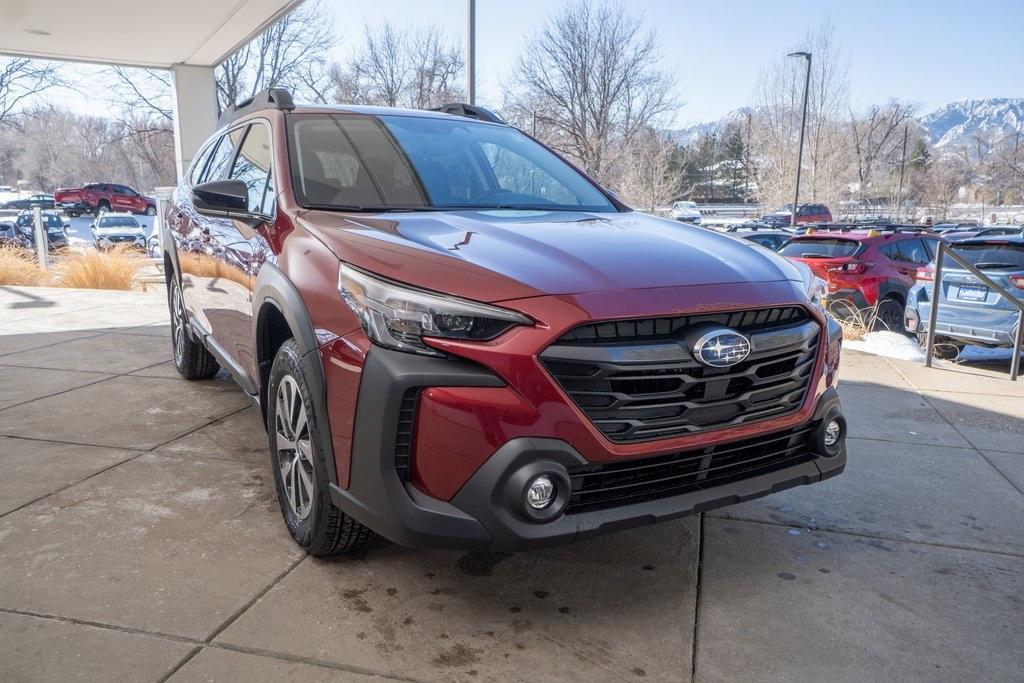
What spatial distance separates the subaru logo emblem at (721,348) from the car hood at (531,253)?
21 centimetres

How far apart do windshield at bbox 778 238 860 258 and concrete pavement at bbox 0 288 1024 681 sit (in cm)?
795

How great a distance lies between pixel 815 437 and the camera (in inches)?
115

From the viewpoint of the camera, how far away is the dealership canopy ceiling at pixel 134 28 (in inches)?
480

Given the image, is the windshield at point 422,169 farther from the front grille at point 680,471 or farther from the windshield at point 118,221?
the windshield at point 118,221

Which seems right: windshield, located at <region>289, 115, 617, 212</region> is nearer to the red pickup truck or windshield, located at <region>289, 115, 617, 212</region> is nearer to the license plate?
the license plate

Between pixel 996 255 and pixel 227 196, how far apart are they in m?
9.21

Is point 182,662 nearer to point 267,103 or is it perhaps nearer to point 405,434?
point 405,434

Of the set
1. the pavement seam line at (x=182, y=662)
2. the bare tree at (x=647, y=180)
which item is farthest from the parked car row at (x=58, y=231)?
the bare tree at (x=647, y=180)

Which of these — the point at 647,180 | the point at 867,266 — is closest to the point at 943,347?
the point at 867,266

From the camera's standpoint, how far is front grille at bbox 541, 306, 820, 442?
2.39 meters

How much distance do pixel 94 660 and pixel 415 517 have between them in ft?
3.51

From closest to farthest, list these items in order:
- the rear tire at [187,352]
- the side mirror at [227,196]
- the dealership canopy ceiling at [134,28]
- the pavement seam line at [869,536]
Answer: the pavement seam line at [869,536]
the side mirror at [227,196]
the rear tire at [187,352]
the dealership canopy ceiling at [134,28]

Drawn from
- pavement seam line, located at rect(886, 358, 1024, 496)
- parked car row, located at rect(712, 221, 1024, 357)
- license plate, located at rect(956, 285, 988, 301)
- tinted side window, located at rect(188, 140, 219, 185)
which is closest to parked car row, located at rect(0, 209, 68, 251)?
tinted side window, located at rect(188, 140, 219, 185)

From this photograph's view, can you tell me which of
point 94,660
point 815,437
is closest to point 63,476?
point 94,660
